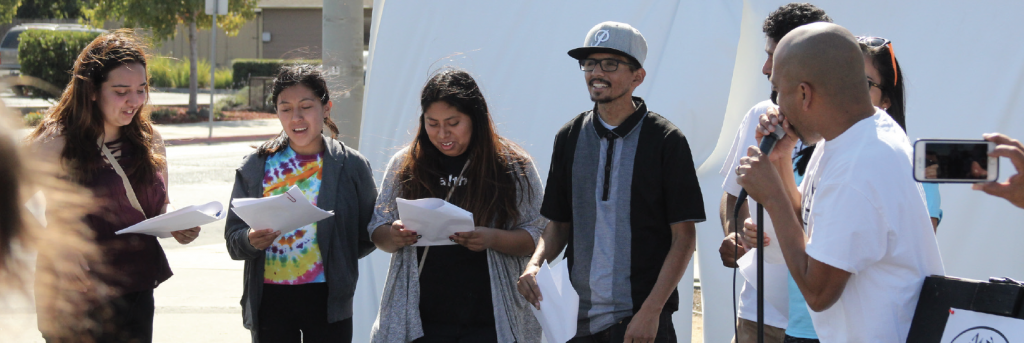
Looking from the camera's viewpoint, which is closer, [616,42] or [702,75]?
[616,42]

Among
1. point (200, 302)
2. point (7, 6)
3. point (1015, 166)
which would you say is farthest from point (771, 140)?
point (200, 302)

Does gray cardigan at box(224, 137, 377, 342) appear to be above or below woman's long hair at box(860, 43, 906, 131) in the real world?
below

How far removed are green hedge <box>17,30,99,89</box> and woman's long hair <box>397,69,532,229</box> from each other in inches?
788

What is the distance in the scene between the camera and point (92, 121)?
3.52 m

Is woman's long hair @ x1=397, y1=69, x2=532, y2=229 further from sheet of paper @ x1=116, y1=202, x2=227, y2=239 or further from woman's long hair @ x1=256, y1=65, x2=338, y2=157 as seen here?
sheet of paper @ x1=116, y1=202, x2=227, y2=239

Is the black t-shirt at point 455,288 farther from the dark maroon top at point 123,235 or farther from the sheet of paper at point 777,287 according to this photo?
the dark maroon top at point 123,235

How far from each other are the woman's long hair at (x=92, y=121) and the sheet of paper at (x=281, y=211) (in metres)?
0.66

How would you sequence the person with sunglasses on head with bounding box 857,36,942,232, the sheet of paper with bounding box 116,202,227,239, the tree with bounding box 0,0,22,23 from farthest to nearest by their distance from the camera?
the sheet of paper with bounding box 116,202,227,239
the person with sunglasses on head with bounding box 857,36,942,232
the tree with bounding box 0,0,22,23

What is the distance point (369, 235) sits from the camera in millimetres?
3576

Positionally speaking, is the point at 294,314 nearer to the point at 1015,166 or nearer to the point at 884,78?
the point at 884,78

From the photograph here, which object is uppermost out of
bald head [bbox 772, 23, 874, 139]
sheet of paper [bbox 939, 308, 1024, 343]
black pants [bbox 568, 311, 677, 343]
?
bald head [bbox 772, 23, 874, 139]

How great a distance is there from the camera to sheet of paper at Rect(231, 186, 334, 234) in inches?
122

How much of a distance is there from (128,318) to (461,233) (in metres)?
1.42

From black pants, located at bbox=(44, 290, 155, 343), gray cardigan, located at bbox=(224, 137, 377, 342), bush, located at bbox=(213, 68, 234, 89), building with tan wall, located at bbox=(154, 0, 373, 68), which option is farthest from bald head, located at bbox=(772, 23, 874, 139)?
building with tan wall, located at bbox=(154, 0, 373, 68)
